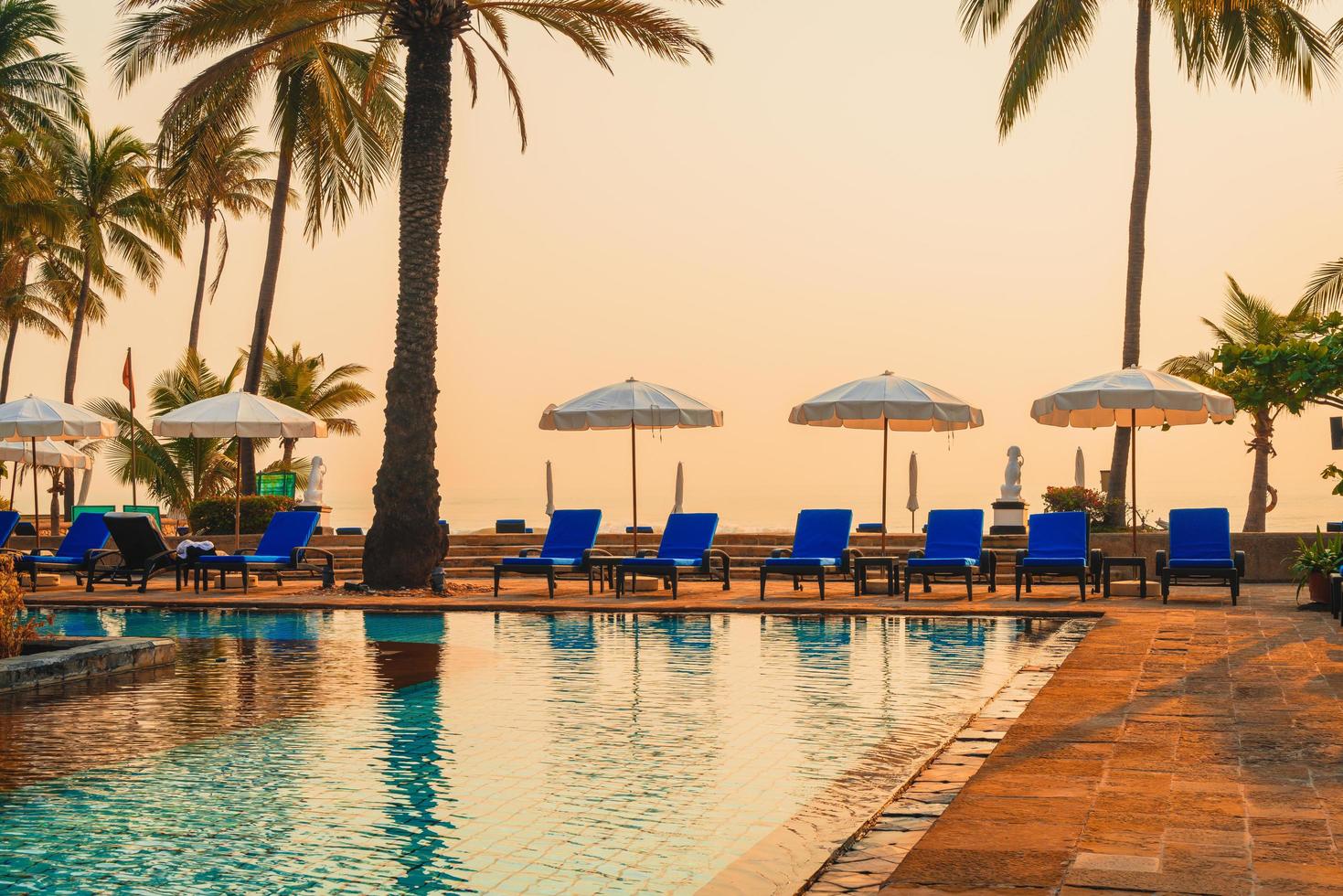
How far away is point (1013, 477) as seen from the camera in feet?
69.4

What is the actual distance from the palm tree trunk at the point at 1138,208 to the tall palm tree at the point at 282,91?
12.5 meters

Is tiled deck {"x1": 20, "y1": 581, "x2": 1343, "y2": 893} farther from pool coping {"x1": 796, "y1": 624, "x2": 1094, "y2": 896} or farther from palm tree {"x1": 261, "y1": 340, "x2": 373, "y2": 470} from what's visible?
palm tree {"x1": 261, "y1": 340, "x2": 373, "y2": 470}

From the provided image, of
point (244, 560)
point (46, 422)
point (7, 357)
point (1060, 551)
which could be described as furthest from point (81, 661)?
point (7, 357)

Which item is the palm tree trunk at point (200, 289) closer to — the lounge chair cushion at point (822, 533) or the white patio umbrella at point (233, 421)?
the white patio umbrella at point (233, 421)

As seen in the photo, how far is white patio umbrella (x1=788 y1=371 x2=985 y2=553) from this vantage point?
15875 mm

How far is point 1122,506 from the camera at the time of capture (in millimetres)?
21109

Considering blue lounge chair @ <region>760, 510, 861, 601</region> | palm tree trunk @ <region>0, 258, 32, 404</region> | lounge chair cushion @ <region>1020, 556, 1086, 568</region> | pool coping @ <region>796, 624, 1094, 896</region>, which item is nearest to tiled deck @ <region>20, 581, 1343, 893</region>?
pool coping @ <region>796, 624, 1094, 896</region>

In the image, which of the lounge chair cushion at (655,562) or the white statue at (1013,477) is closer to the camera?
the lounge chair cushion at (655,562)

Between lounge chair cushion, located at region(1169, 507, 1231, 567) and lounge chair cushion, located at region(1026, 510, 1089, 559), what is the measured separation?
3.15ft

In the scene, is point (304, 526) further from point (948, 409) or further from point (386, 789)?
point (386, 789)

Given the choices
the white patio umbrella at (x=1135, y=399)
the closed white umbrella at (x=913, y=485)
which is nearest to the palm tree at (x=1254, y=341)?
the closed white umbrella at (x=913, y=485)

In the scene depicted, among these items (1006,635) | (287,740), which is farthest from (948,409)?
(287,740)

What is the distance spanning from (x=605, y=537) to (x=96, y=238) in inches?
772

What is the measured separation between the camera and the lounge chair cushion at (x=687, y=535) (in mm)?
16203
